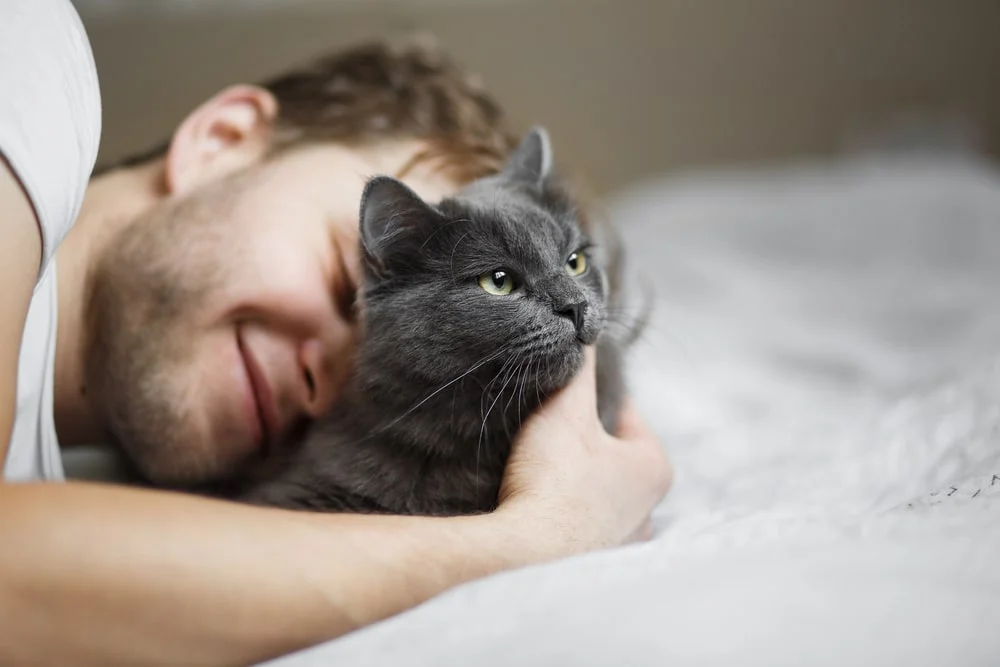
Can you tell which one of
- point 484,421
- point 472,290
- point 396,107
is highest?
point 396,107

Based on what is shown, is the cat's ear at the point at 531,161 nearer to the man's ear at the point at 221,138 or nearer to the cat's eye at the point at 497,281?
the cat's eye at the point at 497,281

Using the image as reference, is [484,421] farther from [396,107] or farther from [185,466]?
[396,107]

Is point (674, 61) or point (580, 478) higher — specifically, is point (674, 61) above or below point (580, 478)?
above

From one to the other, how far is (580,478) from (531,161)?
49 centimetres

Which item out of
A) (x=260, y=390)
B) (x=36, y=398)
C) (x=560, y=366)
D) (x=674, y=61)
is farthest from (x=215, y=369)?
(x=674, y=61)

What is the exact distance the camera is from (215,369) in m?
1.07

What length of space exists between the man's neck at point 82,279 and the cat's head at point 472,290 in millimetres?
435

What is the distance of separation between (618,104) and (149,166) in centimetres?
200

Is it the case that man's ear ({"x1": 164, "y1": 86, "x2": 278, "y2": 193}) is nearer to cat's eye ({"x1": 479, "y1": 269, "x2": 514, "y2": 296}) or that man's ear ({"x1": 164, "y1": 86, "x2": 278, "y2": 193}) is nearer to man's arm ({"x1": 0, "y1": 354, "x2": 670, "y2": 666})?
cat's eye ({"x1": 479, "y1": 269, "x2": 514, "y2": 296})

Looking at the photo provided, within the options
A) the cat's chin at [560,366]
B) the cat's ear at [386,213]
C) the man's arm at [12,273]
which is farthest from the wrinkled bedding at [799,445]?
the cat's ear at [386,213]

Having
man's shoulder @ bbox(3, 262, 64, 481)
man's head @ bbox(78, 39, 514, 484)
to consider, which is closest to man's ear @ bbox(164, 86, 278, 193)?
man's head @ bbox(78, 39, 514, 484)

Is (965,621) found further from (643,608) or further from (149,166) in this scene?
(149,166)

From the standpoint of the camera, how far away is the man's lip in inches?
42.7

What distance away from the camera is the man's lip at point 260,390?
1.08 m
